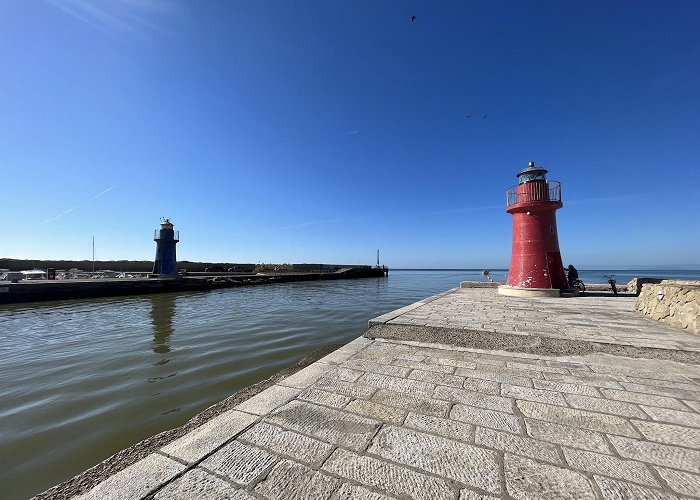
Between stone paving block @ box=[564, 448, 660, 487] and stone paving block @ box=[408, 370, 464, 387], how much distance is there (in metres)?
1.30

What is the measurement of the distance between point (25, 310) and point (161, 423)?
51.8 feet

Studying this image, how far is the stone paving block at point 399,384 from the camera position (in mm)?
3143

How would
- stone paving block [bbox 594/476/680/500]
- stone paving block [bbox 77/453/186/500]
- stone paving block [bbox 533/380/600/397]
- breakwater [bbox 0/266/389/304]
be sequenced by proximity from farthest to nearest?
breakwater [bbox 0/266/389/304], stone paving block [bbox 533/380/600/397], stone paving block [bbox 77/453/186/500], stone paving block [bbox 594/476/680/500]

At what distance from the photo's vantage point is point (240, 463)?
6.62ft

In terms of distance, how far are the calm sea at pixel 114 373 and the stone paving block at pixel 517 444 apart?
3779 millimetres

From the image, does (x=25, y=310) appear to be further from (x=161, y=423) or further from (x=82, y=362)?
(x=161, y=423)

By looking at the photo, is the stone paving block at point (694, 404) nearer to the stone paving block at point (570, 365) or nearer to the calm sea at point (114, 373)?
the stone paving block at point (570, 365)

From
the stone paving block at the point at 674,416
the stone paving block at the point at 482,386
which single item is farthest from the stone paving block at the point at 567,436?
the stone paving block at the point at 674,416

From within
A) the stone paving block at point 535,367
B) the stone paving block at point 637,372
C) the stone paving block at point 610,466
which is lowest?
the stone paving block at point 637,372

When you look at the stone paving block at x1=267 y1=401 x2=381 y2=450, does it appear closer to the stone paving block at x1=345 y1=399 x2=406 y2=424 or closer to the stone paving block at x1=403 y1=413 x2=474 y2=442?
the stone paving block at x1=345 y1=399 x2=406 y2=424

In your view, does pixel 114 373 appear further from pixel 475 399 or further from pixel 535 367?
pixel 535 367

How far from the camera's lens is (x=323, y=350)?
22.2 ft

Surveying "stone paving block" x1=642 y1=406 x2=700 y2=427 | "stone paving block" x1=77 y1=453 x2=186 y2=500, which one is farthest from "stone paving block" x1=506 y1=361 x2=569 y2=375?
"stone paving block" x1=77 y1=453 x2=186 y2=500

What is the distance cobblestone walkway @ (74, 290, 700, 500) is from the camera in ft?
5.80
